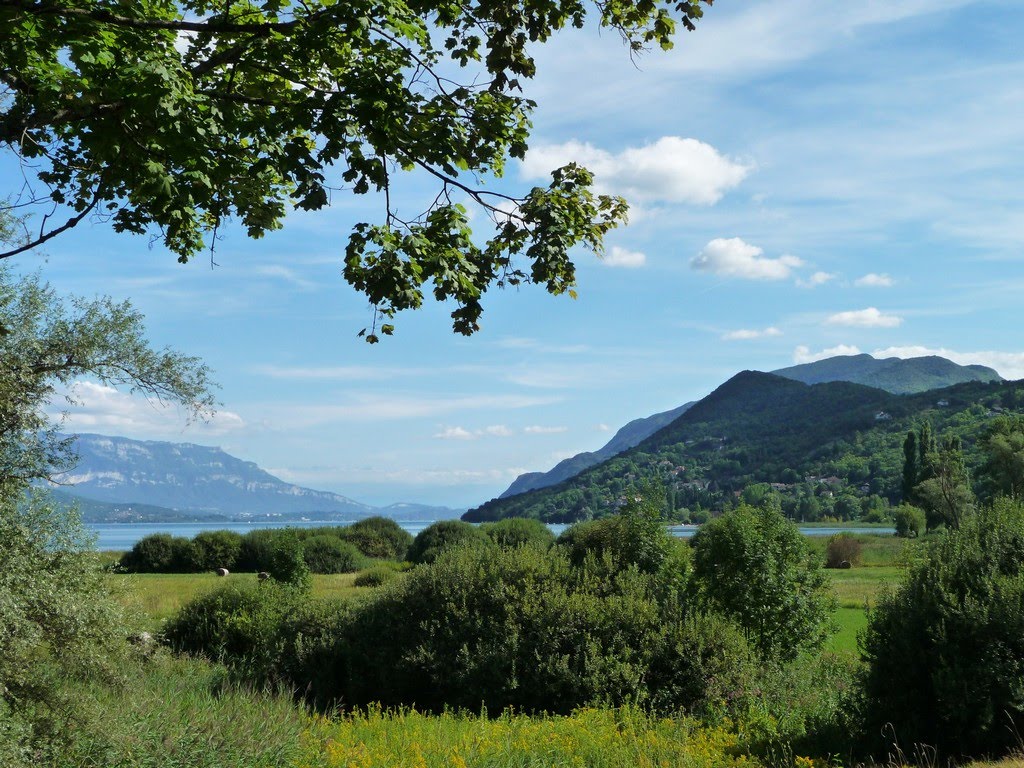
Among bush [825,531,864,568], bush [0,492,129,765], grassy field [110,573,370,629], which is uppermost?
bush [0,492,129,765]

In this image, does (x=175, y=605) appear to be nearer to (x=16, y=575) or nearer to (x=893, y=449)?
(x=16, y=575)

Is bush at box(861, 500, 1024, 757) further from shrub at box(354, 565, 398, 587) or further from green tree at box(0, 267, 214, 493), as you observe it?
shrub at box(354, 565, 398, 587)

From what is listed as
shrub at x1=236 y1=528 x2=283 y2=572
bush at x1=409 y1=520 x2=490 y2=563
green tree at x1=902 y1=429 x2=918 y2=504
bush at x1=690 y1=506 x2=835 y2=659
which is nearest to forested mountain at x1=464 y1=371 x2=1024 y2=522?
green tree at x1=902 y1=429 x2=918 y2=504

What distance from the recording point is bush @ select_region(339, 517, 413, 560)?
52875 mm

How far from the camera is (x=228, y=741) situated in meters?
9.71

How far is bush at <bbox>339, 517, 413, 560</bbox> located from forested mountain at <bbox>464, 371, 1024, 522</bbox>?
142ft

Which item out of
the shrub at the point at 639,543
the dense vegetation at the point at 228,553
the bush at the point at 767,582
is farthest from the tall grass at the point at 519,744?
the dense vegetation at the point at 228,553

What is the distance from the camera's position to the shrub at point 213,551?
4497cm

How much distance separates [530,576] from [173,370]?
7.17 metres

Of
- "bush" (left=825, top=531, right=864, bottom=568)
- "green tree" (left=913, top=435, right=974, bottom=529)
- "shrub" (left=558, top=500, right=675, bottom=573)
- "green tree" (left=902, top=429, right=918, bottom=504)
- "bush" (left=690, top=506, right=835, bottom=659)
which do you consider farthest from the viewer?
"green tree" (left=902, top=429, right=918, bottom=504)

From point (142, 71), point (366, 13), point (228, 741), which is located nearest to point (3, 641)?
point (228, 741)

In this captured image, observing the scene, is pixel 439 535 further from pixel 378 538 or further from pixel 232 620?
pixel 232 620

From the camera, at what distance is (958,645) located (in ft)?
32.9

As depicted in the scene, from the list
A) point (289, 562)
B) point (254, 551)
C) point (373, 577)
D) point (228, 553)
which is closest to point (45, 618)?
point (289, 562)
